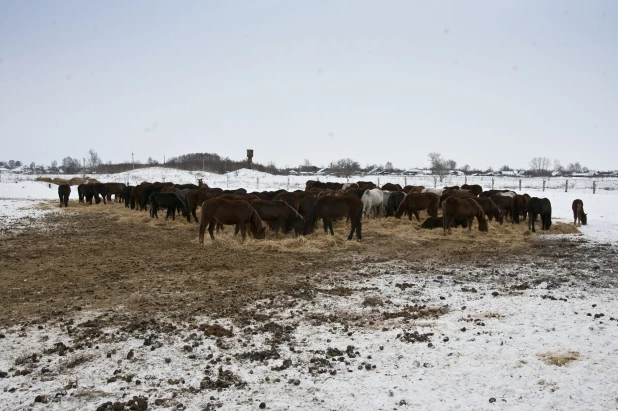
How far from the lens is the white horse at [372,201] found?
19195mm

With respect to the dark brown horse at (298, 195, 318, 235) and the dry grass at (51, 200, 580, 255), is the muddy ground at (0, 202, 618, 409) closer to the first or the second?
the dry grass at (51, 200, 580, 255)

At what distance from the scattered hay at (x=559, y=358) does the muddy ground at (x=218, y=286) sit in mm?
1457

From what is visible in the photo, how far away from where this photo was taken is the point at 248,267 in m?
9.76

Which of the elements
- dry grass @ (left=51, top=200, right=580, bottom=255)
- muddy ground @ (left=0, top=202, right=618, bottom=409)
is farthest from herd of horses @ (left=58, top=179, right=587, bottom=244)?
muddy ground @ (left=0, top=202, right=618, bottom=409)

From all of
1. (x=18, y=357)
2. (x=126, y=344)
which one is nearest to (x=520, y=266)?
(x=126, y=344)

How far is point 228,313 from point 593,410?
4.49 metres

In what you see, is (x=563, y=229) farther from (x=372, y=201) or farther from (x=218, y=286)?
(x=218, y=286)

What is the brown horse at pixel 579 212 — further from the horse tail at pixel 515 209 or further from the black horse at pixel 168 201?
the black horse at pixel 168 201

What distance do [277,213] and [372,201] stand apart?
7.03 meters

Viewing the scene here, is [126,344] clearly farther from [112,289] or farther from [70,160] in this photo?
[70,160]

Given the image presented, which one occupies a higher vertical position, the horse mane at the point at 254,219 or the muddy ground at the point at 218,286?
the horse mane at the point at 254,219

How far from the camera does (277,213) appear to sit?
1362cm

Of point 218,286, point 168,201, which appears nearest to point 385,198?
point 168,201

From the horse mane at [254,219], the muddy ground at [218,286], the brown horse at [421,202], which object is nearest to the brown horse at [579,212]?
the muddy ground at [218,286]
